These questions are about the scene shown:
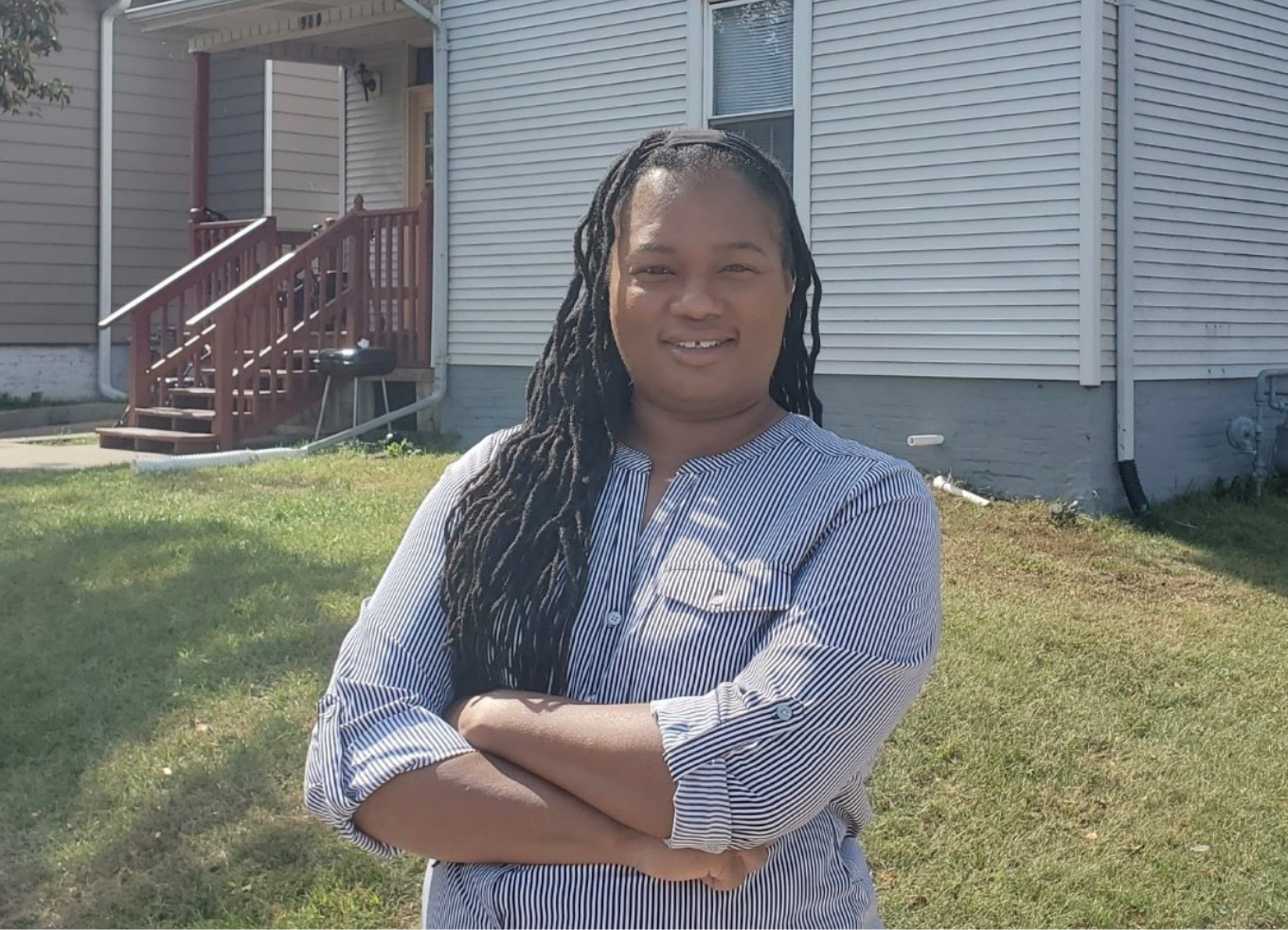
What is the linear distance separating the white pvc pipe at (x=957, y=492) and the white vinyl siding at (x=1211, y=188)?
1.13 m

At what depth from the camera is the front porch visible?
11.1m

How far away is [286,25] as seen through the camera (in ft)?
39.9

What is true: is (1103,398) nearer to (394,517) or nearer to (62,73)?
(394,517)

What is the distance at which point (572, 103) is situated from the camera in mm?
10414

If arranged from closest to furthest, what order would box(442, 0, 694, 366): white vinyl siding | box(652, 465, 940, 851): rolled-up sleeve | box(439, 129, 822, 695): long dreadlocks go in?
box(652, 465, 940, 851): rolled-up sleeve
box(439, 129, 822, 695): long dreadlocks
box(442, 0, 694, 366): white vinyl siding

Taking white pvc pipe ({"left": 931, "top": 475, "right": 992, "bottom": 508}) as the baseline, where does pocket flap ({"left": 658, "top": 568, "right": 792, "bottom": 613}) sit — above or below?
above

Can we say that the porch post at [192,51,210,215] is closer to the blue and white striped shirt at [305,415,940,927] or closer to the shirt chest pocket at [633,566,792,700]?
the blue and white striped shirt at [305,415,940,927]

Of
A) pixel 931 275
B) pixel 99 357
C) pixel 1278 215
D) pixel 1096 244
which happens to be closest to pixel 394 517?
pixel 931 275

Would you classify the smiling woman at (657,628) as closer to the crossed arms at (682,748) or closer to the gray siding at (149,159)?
the crossed arms at (682,748)

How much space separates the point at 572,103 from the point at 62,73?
717 cm

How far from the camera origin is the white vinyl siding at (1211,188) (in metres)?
8.27

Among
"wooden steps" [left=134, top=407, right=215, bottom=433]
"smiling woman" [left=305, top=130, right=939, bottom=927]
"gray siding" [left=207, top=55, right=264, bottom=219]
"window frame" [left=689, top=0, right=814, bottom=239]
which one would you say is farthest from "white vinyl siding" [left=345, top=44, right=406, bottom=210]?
"smiling woman" [left=305, top=130, right=939, bottom=927]

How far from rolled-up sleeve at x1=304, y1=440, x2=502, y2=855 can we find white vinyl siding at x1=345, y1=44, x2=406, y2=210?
11382 millimetres

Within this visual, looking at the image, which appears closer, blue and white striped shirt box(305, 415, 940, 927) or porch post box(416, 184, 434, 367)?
blue and white striped shirt box(305, 415, 940, 927)
